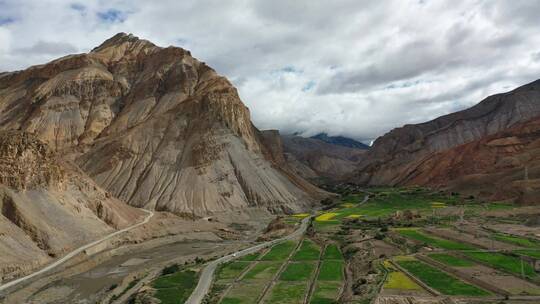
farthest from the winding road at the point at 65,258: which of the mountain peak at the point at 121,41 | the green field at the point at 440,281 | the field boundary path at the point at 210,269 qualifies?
the mountain peak at the point at 121,41

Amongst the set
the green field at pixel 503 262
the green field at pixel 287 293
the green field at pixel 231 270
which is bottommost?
the green field at pixel 503 262

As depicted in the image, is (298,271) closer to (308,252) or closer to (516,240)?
(308,252)

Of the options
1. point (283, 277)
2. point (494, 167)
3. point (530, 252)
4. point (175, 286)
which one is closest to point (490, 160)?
point (494, 167)

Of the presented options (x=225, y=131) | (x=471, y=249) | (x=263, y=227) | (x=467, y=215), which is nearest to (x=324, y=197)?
(x=225, y=131)

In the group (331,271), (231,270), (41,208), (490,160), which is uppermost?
(490,160)

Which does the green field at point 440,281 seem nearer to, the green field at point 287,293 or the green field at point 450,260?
the green field at point 450,260

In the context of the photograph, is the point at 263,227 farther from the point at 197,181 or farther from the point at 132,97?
the point at 132,97
